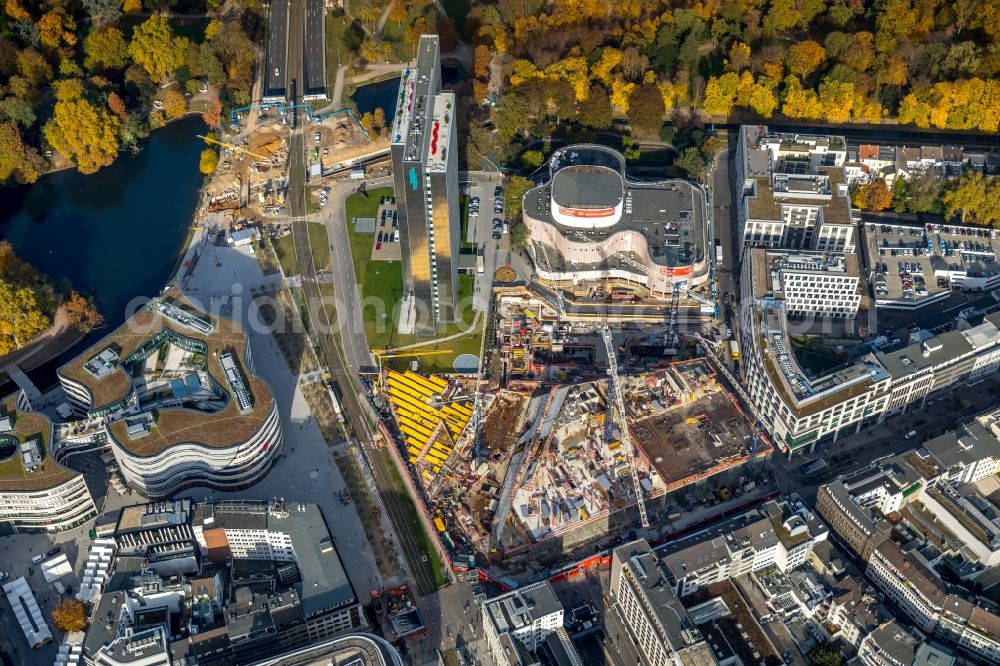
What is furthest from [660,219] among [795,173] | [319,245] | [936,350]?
[319,245]

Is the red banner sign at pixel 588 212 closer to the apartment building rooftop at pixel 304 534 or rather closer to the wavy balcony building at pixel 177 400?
the wavy balcony building at pixel 177 400

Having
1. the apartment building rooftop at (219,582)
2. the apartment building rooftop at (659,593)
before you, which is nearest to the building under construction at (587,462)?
the apartment building rooftop at (659,593)

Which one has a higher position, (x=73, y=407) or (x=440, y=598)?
(x=73, y=407)

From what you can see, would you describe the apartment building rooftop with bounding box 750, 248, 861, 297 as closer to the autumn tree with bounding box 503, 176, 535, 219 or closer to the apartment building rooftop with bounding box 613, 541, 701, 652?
the autumn tree with bounding box 503, 176, 535, 219

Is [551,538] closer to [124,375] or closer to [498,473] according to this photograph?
[498,473]

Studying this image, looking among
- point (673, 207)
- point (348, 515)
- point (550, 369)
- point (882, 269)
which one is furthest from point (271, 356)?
point (882, 269)

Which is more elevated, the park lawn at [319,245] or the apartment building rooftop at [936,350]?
the park lawn at [319,245]
